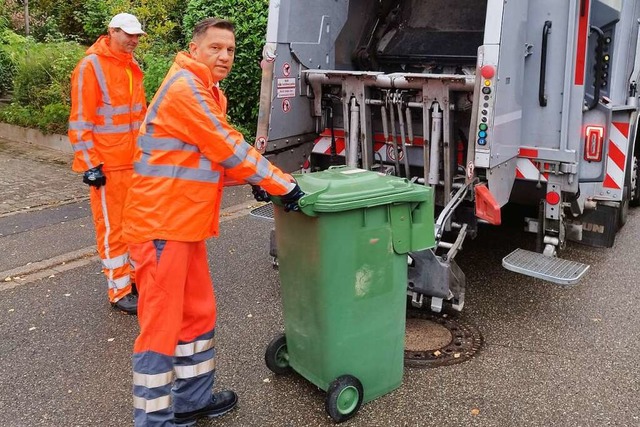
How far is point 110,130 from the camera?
12.7ft

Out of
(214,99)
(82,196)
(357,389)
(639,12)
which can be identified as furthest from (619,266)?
(82,196)

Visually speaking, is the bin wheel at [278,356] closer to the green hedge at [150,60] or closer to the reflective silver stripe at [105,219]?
the reflective silver stripe at [105,219]

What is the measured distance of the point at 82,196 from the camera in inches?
262

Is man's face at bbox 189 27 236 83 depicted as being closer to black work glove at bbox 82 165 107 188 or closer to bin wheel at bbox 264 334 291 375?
bin wheel at bbox 264 334 291 375

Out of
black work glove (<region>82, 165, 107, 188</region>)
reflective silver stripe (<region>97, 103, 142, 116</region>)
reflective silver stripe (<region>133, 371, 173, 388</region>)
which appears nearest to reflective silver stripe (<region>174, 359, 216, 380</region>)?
reflective silver stripe (<region>133, 371, 173, 388</region>)

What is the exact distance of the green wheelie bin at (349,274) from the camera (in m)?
2.63

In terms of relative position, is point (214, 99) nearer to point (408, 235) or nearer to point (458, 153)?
point (408, 235)

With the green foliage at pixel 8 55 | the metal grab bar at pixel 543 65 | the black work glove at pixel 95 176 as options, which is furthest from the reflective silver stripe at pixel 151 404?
the green foliage at pixel 8 55

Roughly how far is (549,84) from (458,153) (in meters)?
0.69

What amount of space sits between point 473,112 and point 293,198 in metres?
1.43

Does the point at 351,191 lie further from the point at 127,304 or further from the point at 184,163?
the point at 127,304

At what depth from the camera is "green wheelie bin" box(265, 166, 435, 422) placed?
2.63 m

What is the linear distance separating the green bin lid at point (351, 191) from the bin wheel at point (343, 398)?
0.76 metres

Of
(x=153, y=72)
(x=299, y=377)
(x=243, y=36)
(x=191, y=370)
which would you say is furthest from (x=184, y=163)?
(x=153, y=72)
